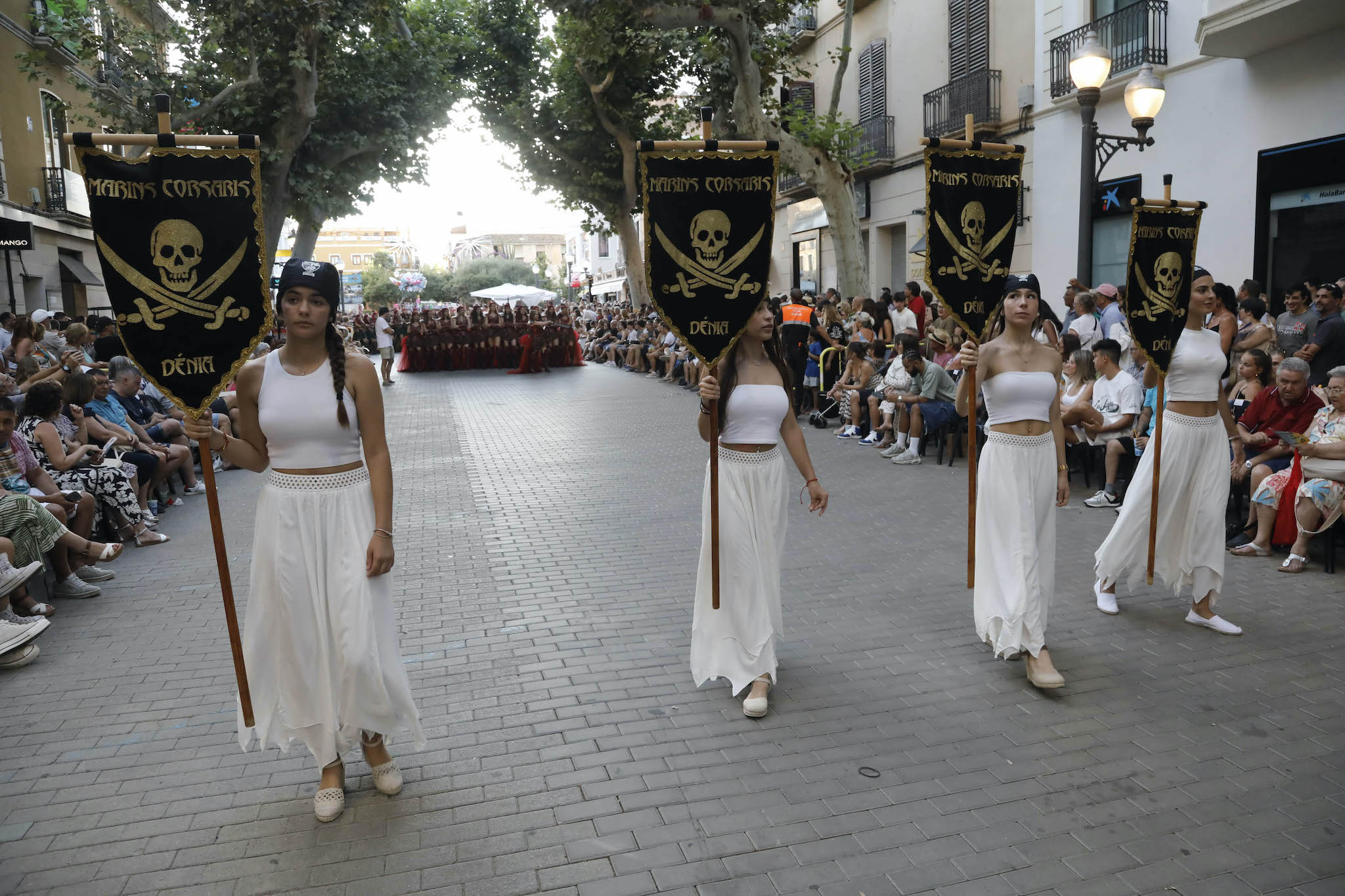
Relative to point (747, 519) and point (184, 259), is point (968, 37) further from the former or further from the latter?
point (184, 259)

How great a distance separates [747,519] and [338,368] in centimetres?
198

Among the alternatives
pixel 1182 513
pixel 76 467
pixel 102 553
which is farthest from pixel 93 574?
pixel 1182 513

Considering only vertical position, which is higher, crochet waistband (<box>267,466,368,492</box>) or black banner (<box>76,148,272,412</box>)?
black banner (<box>76,148,272,412</box>)

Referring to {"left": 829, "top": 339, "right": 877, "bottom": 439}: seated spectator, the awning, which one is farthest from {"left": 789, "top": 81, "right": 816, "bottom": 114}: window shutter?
the awning

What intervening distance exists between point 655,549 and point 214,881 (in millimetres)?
4680

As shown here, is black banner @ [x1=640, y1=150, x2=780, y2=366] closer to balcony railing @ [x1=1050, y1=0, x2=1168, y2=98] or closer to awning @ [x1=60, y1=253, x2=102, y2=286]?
balcony railing @ [x1=1050, y1=0, x2=1168, y2=98]

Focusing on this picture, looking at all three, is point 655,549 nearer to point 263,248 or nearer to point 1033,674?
point 1033,674

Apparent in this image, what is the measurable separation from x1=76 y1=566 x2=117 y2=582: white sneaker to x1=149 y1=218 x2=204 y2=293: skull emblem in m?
4.32

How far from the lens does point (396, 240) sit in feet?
513

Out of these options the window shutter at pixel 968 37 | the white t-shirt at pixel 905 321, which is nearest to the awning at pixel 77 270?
the white t-shirt at pixel 905 321

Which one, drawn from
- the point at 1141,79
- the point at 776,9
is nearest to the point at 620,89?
the point at 776,9

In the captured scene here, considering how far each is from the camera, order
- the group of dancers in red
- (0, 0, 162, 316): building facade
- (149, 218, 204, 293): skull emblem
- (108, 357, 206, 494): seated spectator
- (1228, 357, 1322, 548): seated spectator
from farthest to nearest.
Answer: the group of dancers in red < (0, 0, 162, 316): building facade < (108, 357, 206, 494): seated spectator < (1228, 357, 1322, 548): seated spectator < (149, 218, 204, 293): skull emblem

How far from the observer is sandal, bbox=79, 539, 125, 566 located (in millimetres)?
6938

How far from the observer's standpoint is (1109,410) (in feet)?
30.6
